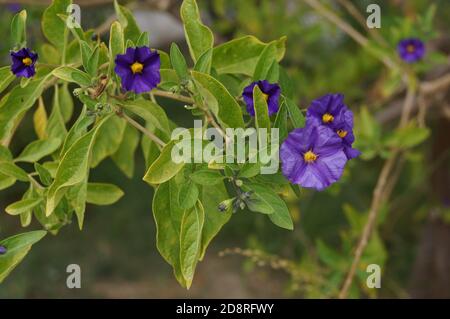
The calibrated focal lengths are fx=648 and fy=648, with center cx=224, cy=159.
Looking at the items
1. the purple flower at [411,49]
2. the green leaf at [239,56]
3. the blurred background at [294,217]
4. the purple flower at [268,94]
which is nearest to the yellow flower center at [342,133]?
the purple flower at [268,94]

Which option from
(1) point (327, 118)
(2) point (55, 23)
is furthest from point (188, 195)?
(2) point (55, 23)

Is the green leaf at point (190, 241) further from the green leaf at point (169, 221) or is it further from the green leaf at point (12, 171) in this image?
the green leaf at point (12, 171)

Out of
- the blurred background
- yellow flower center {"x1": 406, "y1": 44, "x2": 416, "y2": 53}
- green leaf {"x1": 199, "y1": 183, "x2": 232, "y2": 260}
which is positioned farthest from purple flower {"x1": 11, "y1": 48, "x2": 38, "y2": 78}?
yellow flower center {"x1": 406, "y1": 44, "x2": 416, "y2": 53}

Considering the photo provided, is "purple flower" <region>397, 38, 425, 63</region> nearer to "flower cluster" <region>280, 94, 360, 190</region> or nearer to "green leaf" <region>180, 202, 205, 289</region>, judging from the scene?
"flower cluster" <region>280, 94, 360, 190</region>

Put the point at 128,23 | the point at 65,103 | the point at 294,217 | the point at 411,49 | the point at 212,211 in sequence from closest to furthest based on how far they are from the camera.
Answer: the point at 212,211, the point at 128,23, the point at 65,103, the point at 411,49, the point at 294,217

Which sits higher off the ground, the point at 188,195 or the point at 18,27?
the point at 18,27

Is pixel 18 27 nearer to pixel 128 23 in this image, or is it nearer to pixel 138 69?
pixel 128 23
